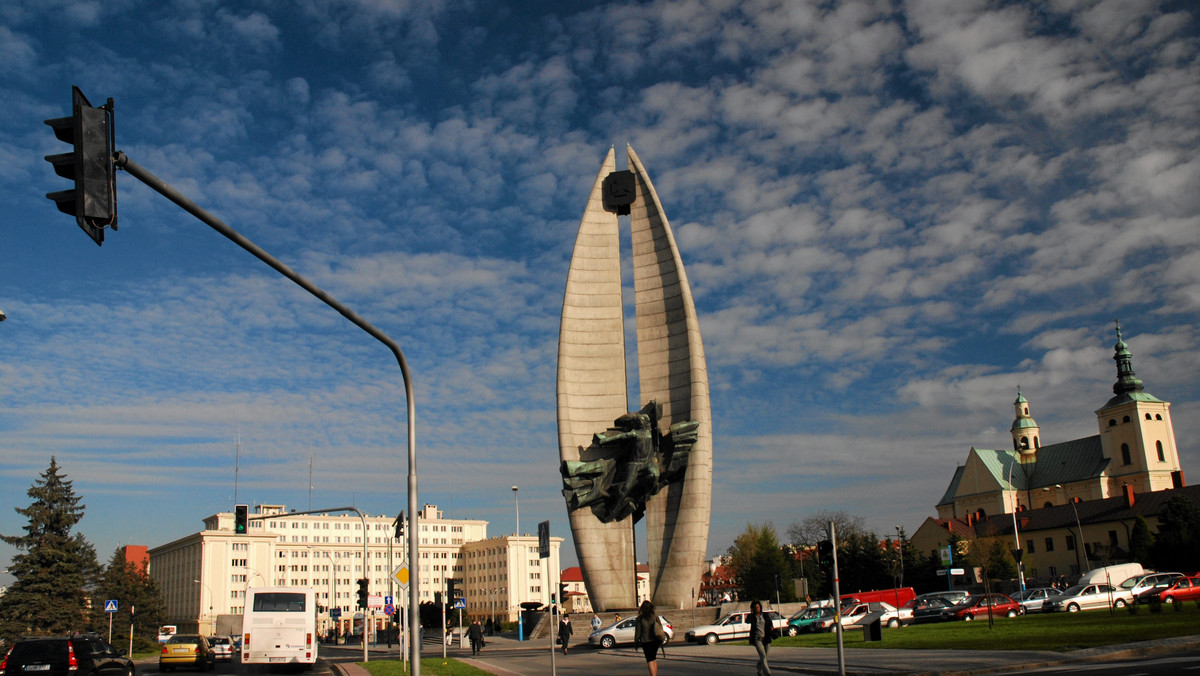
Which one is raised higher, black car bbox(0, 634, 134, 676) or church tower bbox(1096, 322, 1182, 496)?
church tower bbox(1096, 322, 1182, 496)

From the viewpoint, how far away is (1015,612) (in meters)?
38.0

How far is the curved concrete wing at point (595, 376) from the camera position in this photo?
40188 millimetres

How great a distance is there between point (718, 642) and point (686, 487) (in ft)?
27.0

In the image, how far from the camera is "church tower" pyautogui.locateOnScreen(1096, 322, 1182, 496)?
101 meters

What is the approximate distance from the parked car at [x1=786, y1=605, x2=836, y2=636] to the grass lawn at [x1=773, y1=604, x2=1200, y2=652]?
18.3ft

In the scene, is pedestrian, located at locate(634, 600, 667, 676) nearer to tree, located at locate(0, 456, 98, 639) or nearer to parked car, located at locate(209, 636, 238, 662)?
parked car, located at locate(209, 636, 238, 662)

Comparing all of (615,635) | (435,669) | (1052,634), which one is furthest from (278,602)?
(1052,634)

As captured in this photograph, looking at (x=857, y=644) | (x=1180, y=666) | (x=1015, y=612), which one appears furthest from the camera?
(x=1015, y=612)

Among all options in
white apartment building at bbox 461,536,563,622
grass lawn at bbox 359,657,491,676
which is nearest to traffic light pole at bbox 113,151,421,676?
grass lawn at bbox 359,657,491,676

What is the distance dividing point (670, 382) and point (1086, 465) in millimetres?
88010

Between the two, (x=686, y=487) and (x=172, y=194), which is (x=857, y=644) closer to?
(x=686, y=487)

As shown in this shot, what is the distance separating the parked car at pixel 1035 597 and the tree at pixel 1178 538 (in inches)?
968

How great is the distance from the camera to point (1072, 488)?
108 m

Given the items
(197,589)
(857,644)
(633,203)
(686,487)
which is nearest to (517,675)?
(857,644)
